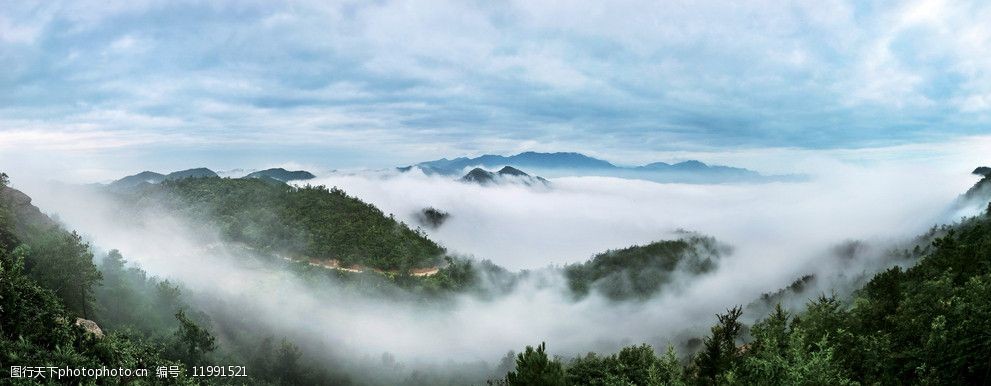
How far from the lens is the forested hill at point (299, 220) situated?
143500mm

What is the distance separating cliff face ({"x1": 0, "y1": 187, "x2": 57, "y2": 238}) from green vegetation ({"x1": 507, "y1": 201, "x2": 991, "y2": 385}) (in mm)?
61951

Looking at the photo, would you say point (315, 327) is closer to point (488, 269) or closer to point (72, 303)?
point (72, 303)

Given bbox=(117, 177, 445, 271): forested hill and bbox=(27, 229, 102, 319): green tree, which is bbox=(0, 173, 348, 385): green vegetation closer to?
bbox=(27, 229, 102, 319): green tree

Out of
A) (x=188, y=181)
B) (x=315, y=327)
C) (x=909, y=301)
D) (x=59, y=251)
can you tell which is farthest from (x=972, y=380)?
(x=188, y=181)

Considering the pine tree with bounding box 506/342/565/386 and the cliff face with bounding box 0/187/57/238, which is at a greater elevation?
the cliff face with bounding box 0/187/57/238

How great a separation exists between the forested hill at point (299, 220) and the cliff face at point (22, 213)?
75.0 m

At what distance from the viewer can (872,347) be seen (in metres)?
33.5

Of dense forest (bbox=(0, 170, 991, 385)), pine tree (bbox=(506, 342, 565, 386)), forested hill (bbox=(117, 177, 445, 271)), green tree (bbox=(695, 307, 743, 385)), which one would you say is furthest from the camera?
forested hill (bbox=(117, 177, 445, 271))

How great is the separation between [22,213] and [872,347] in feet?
289

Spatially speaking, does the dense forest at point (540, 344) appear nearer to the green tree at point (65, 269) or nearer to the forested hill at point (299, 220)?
the green tree at point (65, 269)

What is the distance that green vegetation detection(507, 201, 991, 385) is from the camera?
25922 mm

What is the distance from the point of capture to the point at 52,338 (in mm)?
30562

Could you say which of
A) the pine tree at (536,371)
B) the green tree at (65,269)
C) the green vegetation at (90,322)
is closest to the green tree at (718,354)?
the pine tree at (536,371)

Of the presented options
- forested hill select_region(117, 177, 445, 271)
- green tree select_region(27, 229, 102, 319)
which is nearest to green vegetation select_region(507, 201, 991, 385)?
green tree select_region(27, 229, 102, 319)
